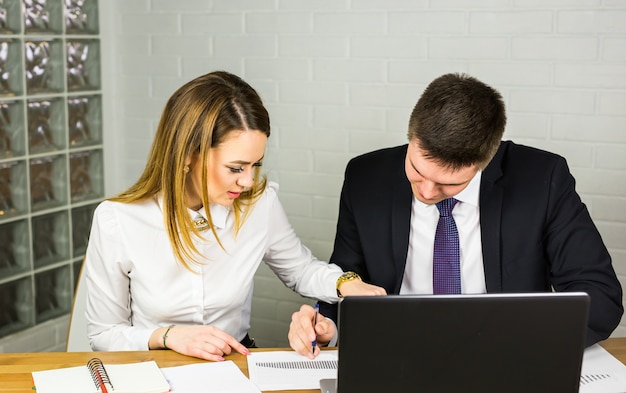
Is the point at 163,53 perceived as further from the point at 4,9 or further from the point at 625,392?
the point at 625,392

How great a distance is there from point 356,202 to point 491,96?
56cm

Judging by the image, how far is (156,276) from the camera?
2.14 m

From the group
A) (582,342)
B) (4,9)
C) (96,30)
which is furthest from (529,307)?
(96,30)

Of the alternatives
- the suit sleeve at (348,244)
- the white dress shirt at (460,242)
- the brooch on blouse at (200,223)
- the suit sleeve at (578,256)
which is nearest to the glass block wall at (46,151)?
the brooch on blouse at (200,223)

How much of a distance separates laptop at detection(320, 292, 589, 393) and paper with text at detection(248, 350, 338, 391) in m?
0.33

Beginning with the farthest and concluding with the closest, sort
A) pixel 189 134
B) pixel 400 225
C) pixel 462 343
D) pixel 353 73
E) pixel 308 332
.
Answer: pixel 353 73 → pixel 400 225 → pixel 189 134 → pixel 308 332 → pixel 462 343

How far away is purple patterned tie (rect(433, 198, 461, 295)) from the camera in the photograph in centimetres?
221

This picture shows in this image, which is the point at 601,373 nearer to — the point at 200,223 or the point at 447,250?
the point at 447,250

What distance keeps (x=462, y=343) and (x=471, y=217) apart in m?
0.88

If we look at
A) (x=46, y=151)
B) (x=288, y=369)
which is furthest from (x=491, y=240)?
(x=46, y=151)

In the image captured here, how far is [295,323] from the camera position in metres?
1.93

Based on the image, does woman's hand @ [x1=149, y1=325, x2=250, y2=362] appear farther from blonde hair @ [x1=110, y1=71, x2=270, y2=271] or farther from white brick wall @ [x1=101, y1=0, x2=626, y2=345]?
white brick wall @ [x1=101, y1=0, x2=626, y2=345]

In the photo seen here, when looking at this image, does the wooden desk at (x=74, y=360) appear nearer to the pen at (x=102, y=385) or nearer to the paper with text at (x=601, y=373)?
Answer: the paper with text at (x=601, y=373)

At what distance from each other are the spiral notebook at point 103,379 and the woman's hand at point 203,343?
10cm
